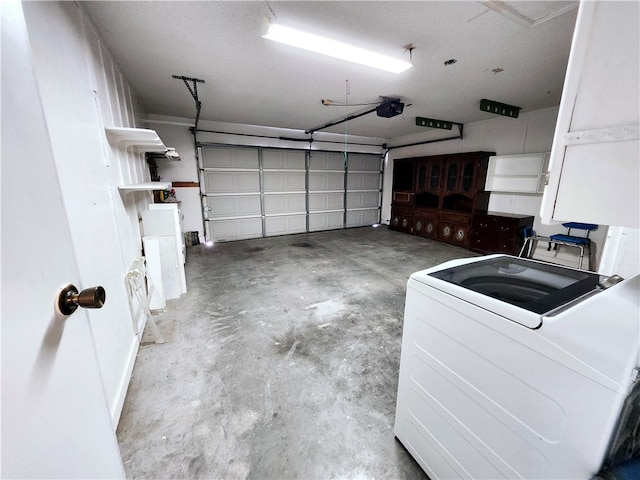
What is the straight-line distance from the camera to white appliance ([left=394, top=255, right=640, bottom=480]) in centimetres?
65

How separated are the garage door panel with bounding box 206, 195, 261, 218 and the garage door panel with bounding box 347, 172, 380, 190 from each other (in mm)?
2874

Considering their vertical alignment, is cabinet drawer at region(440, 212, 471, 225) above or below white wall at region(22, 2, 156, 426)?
below

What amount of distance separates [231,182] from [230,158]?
1.83 feet

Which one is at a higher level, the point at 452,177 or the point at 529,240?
the point at 452,177

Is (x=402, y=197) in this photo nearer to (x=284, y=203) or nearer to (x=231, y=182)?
(x=284, y=203)

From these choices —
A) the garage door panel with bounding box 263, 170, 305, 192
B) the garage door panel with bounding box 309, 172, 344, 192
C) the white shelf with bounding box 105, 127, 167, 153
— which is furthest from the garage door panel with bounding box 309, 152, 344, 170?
the white shelf with bounding box 105, 127, 167, 153

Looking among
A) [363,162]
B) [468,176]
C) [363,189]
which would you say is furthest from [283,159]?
[468,176]

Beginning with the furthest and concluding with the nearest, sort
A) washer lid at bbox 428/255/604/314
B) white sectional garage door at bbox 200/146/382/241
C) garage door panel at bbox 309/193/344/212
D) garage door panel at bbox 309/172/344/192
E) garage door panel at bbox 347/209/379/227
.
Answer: garage door panel at bbox 347/209/379/227 < garage door panel at bbox 309/193/344/212 < garage door panel at bbox 309/172/344/192 < white sectional garage door at bbox 200/146/382/241 < washer lid at bbox 428/255/604/314

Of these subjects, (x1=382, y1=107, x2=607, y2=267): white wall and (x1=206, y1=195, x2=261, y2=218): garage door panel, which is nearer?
(x1=382, y1=107, x2=607, y2=267): white wall

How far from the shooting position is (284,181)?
6.72 m

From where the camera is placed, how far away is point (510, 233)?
4727 millimetres

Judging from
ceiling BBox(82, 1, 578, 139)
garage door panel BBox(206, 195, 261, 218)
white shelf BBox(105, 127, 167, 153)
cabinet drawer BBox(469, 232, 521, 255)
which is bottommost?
cabinet drawer BBox(469, 232, 521, 255)

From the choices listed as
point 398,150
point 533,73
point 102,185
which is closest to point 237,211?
point 102,185

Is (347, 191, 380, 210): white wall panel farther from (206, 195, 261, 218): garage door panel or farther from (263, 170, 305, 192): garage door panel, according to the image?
(206, 195, 261, 218): garage door panel
